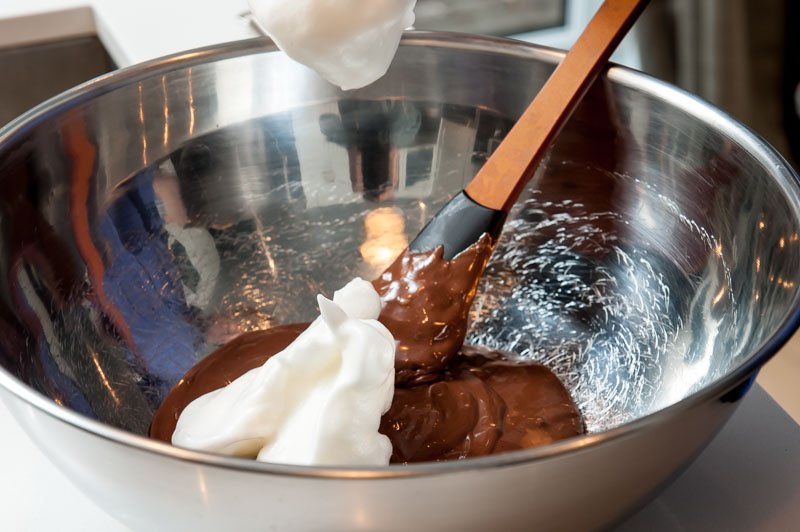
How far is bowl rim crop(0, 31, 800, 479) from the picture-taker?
1.33 ft

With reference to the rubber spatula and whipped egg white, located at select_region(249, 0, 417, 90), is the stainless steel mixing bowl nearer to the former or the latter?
the rubber spatula

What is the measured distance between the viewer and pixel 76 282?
77 cm

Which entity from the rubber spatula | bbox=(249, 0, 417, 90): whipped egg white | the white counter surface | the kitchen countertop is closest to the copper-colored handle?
the rubber spatula

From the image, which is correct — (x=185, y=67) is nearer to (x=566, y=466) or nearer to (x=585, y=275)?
(x=585, y=275)

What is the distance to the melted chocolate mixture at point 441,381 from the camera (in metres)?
0.72

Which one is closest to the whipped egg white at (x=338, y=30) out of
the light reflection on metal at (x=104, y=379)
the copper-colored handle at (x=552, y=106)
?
the copper-colored handle at (x=552, y=106)

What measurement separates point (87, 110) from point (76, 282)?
15 centimetres

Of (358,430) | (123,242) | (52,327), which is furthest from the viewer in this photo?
(123,242)

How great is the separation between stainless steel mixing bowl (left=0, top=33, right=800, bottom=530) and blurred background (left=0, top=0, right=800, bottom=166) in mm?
314

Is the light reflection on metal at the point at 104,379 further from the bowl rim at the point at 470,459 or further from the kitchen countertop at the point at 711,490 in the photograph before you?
the bowl rim at the point at 470,459

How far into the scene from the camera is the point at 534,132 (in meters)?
0.79

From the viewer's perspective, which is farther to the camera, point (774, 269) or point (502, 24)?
point (502, 24)

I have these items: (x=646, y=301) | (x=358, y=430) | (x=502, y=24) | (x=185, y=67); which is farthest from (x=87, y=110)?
(x=502, y=24)

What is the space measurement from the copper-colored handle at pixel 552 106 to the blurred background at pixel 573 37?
19.8 inches
